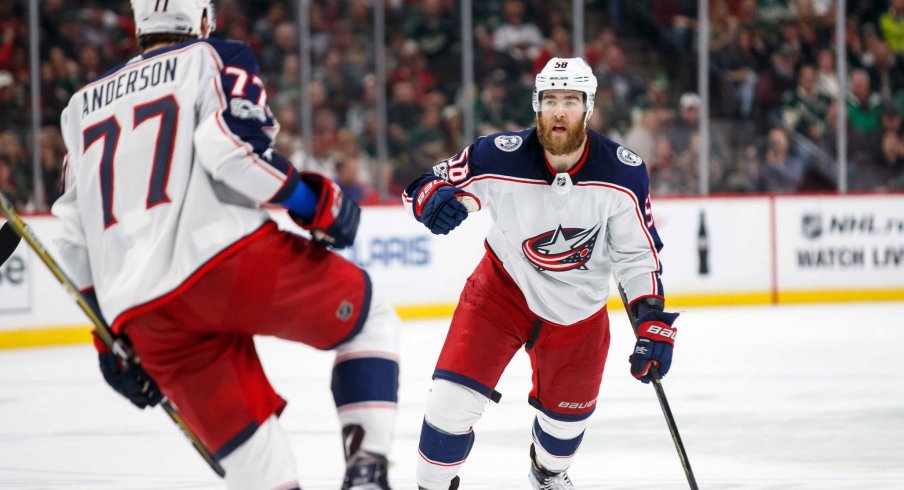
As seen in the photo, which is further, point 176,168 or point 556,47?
point 556,47

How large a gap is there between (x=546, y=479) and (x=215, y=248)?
1694mm

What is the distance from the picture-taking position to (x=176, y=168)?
7.22 feet

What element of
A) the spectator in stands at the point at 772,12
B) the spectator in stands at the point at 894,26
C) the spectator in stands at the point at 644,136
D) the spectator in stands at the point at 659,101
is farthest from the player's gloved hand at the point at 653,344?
the spectator in stands at the point at 894,26

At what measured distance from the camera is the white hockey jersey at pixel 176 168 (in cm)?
220

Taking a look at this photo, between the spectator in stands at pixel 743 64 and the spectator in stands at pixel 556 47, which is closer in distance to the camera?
the spectator in stands at pixel 556 47

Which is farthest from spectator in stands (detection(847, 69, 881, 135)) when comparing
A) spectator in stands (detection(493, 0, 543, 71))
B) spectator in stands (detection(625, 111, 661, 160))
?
spectator in stands (detection(493, 0, 543, 71))

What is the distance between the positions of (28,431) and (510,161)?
2.56 metres

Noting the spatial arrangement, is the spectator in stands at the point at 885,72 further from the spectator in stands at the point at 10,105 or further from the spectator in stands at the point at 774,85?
the spectator in stands at the point at 10,105

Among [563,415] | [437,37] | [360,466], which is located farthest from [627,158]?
[437,37]

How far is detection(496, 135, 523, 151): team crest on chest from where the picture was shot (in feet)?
11.2

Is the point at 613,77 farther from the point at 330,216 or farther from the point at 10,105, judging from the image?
the point at 330,216

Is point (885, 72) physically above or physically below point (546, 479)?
above

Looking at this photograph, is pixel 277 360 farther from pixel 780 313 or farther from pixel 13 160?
pixel 780 313

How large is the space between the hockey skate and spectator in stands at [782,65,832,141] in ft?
21.8
